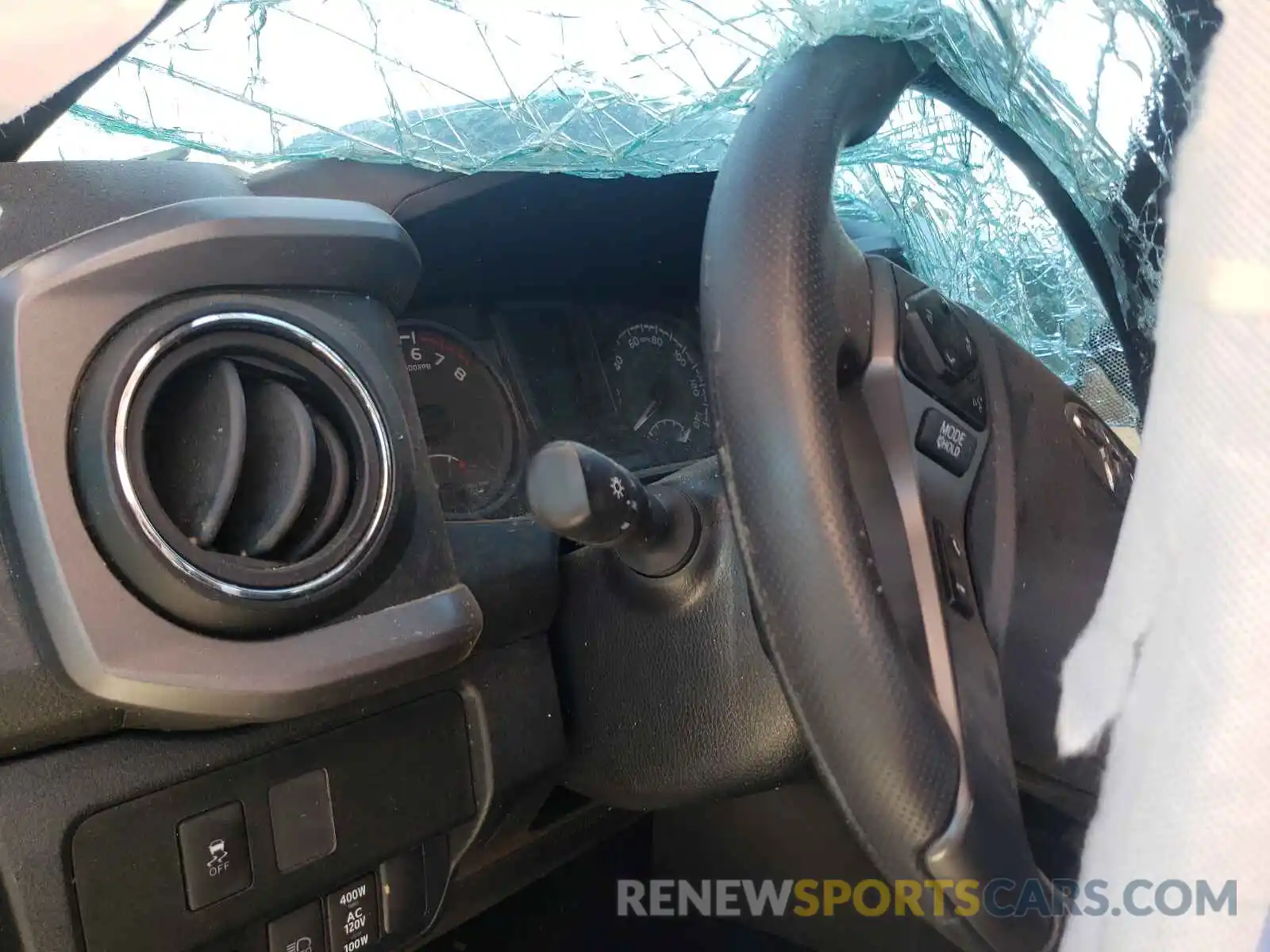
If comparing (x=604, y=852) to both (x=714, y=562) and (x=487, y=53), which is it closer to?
(x=714, y=562)

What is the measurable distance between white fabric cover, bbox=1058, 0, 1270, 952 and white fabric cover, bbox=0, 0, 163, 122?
50 centimetres

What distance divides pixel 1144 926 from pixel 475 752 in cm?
38

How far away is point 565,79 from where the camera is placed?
65 centimetres

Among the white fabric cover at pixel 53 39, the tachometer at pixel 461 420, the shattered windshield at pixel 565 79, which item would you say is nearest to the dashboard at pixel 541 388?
the tachometer at pixel 461 420

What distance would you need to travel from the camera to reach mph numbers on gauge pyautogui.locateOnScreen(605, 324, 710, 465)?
3.32 feet

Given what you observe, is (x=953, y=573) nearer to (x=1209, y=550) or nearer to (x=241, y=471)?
(x=1209, y=550)

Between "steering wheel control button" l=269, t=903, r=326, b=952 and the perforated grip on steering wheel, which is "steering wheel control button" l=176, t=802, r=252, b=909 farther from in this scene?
the perforated grip on steering wheel

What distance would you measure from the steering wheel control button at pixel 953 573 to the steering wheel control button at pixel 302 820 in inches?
13.7

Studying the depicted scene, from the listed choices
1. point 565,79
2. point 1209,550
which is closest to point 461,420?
point 565,79

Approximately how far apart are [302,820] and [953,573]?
0.37m

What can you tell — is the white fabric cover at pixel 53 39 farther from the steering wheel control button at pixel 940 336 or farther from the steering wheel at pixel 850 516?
the steering wheel control button at pixel 940 336

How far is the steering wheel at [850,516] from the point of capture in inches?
18.1

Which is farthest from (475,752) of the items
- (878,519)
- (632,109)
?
(632,109)

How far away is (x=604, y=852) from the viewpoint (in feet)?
3.62
